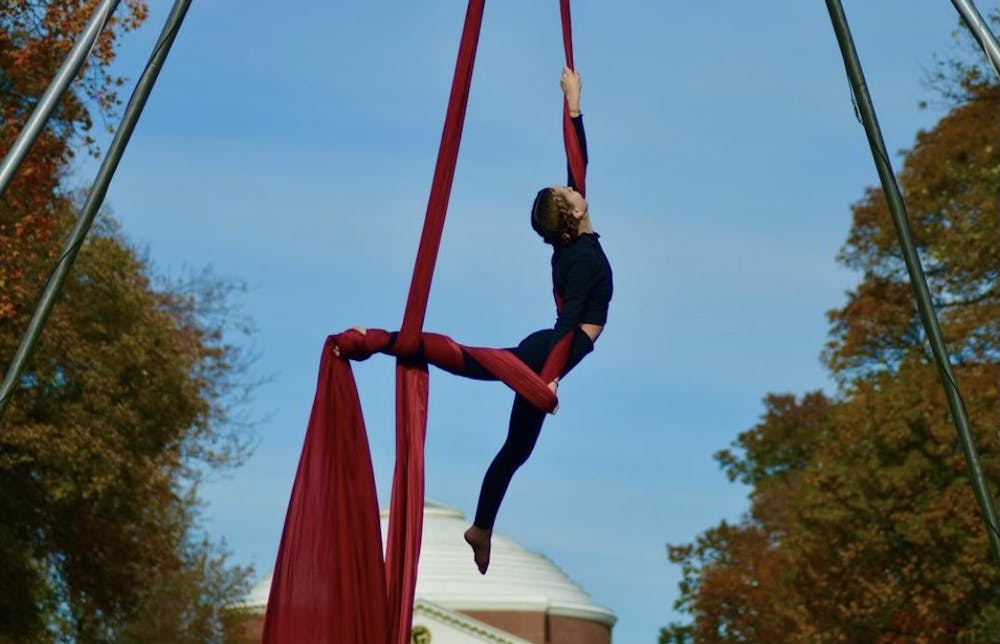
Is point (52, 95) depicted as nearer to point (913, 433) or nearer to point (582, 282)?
point (582, 282)

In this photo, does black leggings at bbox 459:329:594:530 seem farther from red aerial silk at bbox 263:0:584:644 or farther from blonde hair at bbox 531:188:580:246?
blonde hair at bbox 531:188:580:246

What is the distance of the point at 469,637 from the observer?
97125mm

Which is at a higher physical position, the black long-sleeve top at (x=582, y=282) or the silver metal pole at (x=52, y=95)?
the silver metal pole at (x=52, y=95)

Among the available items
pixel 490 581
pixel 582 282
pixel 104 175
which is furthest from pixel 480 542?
pixel 490 581

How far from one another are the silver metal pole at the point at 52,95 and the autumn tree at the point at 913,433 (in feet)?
72.2

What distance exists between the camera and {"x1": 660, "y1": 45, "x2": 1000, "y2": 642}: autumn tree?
34094 mm

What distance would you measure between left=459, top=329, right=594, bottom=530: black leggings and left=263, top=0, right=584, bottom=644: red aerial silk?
0.30ft

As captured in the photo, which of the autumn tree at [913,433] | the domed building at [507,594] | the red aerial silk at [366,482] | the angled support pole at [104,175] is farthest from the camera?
the domed building at [507,594]

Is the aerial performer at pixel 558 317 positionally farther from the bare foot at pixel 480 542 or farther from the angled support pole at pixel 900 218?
the angled support pole at pixel 900 218

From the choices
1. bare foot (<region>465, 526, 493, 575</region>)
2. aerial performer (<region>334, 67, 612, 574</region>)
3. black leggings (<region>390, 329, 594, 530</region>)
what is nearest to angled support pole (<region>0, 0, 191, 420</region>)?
aerial performer (<region>334, 67, 612, 574</region>)

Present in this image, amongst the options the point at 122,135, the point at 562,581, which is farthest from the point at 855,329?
the point at 562,581

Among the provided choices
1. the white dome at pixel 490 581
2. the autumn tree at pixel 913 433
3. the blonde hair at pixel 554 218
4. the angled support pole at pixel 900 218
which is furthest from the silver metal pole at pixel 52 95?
the white dome at pixel 490 581

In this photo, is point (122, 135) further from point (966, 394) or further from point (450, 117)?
point (966, 394)

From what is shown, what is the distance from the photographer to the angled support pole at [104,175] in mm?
11883
